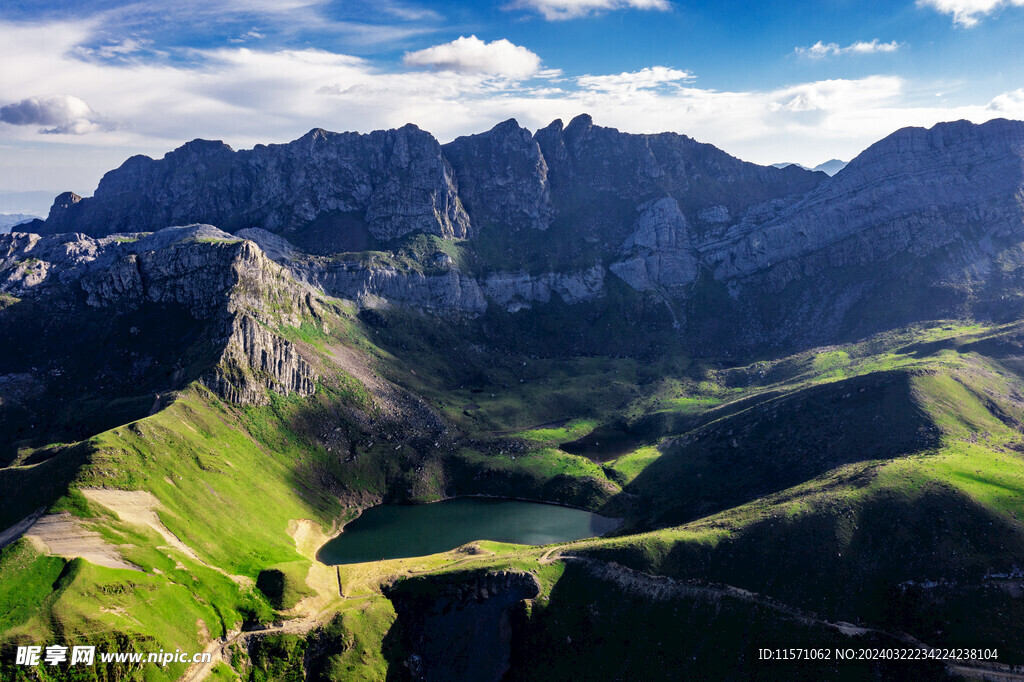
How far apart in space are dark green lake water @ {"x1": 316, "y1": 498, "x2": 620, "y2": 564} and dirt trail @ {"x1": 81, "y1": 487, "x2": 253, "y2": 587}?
→ 31.1 metres

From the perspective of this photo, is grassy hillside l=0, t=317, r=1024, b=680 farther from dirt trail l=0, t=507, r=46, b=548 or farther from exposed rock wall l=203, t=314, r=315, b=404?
exposed rock wall l=203, t=314, r=315, b=404

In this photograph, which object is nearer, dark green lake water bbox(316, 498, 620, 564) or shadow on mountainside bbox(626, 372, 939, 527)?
shadow on mountainside bbox(626, 372, 939, 527)

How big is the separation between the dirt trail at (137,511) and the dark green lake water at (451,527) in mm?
31110

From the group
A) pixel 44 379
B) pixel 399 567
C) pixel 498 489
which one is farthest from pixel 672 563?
pixel 44 379

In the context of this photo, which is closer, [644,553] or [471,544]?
[644,553]

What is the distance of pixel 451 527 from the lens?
151 m

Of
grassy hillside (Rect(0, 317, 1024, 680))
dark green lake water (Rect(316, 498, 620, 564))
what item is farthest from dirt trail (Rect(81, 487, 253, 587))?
dark green lake water (Rect(316, 498, 620, 564))

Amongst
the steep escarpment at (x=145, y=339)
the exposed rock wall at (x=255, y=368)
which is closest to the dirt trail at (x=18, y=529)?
the steep escarpment at (x=145, y=339)

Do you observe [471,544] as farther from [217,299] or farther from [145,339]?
[145,339]

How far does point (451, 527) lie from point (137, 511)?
231ft

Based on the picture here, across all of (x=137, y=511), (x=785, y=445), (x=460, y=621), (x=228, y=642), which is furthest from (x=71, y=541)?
(x=785, y=445)

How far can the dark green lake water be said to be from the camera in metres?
137

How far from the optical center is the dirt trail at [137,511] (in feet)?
334

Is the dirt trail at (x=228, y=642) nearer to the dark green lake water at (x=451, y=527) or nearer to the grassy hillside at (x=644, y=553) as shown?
the grassy hillside at (x=644, y=553)
